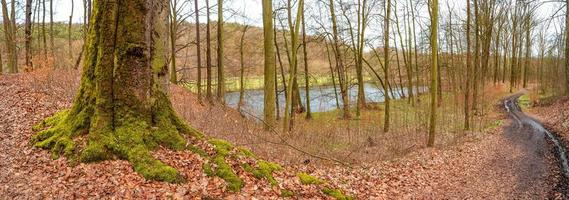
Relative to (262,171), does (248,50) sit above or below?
above

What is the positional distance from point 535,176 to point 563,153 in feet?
13.1

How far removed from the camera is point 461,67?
3709 cm

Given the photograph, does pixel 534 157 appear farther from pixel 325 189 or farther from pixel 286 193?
pixel 286 193

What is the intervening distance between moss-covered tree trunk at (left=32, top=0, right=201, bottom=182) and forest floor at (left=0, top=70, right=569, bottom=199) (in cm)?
25

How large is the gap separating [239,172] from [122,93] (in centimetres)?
224

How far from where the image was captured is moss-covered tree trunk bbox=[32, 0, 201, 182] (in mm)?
6277

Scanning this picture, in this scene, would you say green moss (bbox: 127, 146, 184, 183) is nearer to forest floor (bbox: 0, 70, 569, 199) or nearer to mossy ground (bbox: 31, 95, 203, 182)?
mossy ground (bbox: 31, 95, 203, 182)

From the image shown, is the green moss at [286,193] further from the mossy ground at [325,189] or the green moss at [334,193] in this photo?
the green moss at [334,193]

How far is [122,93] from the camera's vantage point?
652 cm

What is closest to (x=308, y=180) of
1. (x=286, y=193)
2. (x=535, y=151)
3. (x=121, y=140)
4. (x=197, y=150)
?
(x=286, y=193)

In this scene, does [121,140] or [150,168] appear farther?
[121,140]

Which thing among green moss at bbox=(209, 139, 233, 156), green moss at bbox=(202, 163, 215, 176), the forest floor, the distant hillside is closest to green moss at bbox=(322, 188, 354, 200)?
the forest floor

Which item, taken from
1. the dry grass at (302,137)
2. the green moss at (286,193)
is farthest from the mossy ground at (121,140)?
the dry grass at (302,137)

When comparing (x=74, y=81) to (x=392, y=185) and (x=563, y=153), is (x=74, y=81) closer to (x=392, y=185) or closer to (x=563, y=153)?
(x=392, y=185)
